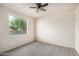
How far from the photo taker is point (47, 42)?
5.28 metres

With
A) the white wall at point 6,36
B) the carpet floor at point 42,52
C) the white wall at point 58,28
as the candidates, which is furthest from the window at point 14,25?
the white wall at point 58,28

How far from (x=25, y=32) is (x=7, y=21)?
1.76 metres

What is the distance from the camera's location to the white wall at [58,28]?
4.11 m

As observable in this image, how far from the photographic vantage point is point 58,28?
4676mm

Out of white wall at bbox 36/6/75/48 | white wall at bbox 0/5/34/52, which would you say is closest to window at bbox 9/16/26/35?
white wall at bbox 0/5/34/52

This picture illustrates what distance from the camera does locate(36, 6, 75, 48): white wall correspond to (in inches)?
162

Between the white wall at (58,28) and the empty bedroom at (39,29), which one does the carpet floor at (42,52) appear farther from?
the white wall at (58,28)

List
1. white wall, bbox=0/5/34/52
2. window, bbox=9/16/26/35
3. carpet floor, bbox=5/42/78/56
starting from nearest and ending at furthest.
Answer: carpet floor, bbox=5/42/78/56 → white wall, bbox=0/5/34/52 → window, bbox=9/16/26/35

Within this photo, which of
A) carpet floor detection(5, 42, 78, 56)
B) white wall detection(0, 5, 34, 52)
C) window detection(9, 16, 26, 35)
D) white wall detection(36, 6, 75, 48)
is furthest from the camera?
white wall detection(36, 6, 75, 48)

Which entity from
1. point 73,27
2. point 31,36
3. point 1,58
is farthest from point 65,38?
point 1,58

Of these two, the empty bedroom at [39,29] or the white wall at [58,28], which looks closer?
the empty bedroom at [39,29]

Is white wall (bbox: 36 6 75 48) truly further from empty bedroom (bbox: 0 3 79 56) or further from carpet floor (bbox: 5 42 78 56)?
carpet floor (bbox: 5 42 78 56)

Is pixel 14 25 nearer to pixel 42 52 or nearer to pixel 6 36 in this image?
pixel 6 36

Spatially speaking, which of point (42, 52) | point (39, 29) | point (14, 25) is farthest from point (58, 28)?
point (14, 25)
